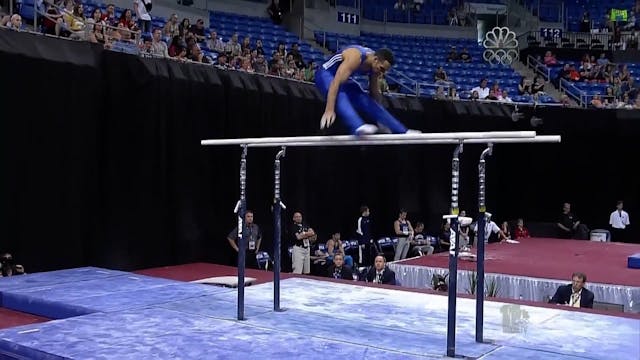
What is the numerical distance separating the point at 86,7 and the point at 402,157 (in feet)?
22.0

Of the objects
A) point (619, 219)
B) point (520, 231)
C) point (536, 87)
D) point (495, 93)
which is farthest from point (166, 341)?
point (536, 87)

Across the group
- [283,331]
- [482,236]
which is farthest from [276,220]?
[482,236]

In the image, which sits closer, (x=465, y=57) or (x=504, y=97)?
(x=504, y=97)

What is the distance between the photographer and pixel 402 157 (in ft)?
44.4

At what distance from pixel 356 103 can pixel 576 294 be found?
354cm

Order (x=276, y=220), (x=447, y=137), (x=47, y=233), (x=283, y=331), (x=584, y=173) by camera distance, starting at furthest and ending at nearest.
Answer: (x=584, y=173) → (x=47, y=233) → (x=276, y=220) → (x=283, y=331) → (x=447, y=137)

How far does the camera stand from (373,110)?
16.2ft

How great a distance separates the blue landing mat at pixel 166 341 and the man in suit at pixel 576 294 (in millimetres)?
3436

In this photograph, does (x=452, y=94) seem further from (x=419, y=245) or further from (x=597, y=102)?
(x=419, y=245)

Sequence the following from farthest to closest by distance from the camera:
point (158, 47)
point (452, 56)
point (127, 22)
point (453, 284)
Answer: point (452, 56) → point (127, 22) → point (158, 47) → point (453, 284)

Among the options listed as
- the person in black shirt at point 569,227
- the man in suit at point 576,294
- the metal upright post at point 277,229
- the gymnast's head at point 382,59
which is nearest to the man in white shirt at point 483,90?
the person in black shirt at point 569,227

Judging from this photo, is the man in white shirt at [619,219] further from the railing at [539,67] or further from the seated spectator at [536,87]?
the railing at [539,67]

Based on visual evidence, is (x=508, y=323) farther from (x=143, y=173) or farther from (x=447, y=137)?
(x=143, y=173)

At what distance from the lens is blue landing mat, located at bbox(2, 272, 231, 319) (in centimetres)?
547
